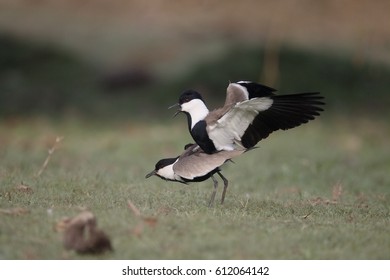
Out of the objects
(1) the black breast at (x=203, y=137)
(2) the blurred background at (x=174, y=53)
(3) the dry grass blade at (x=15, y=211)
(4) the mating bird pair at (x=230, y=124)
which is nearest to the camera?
(3) the dry grass blade at (x=15, y=211)

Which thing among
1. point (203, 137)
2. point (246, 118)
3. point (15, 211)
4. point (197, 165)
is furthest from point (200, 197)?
point (15, 211)

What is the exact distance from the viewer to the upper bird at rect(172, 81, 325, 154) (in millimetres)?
6312

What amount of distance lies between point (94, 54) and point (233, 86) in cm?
1224

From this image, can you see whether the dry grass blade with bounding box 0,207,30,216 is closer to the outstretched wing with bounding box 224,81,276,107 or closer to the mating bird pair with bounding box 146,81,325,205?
→ the mating bird pair with bounding box 146,81,325,205

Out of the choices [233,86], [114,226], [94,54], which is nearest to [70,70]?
[94,54]

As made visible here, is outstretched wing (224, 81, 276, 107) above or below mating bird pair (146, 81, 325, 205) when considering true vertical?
above

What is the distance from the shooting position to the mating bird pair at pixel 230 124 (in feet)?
20.8

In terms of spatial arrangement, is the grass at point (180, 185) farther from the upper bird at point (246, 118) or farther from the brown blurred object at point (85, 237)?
the upper bird at point (246, 118)

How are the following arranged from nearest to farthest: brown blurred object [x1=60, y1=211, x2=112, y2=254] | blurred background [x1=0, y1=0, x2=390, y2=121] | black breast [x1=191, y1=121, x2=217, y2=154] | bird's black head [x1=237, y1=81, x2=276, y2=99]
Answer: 1. brown blurred object [x1=60, y1=211, x2=112, y2=254]
2. black breast [x1=191, y1=121, x2=217, y2=154]
3. bird's black head [x1=237, y1=81, x2=276, y2=99]
4. blurred background [x1=0, y1=0, x2=390, y2=121]

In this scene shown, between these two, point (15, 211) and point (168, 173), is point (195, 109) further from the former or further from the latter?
point (15, 211)

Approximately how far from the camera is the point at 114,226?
5.22 m

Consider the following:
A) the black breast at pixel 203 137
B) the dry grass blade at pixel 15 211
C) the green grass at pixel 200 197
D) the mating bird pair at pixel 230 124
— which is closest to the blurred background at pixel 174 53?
the green grass at pixel 200 197

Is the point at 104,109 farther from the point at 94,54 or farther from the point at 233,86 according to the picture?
the point at 233,86

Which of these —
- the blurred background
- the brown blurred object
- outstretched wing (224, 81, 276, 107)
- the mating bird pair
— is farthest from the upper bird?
the blurred background
